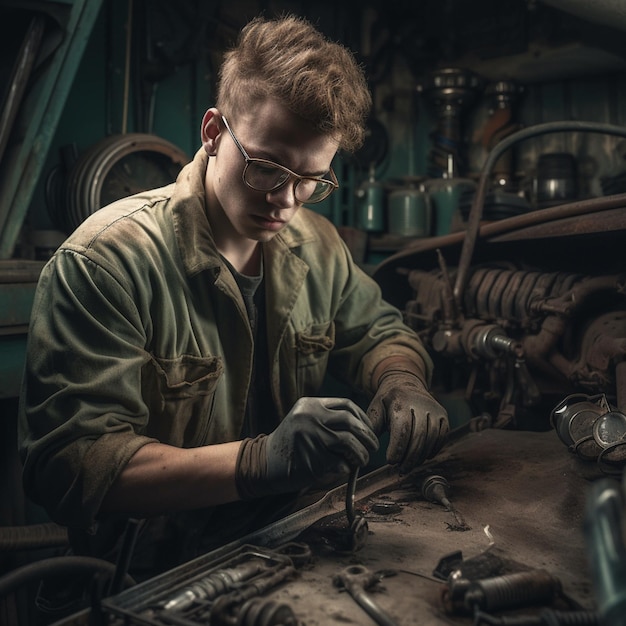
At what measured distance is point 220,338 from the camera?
188 cm

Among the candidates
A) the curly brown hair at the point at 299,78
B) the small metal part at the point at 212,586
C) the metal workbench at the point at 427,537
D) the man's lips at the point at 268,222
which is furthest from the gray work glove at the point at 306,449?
the curly brown hair at the point at 299,78

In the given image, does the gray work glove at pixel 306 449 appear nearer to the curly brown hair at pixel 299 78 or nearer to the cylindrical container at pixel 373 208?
the curly brown hair at pixel 299 78

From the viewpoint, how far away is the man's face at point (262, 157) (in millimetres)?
1604

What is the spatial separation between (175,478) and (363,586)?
464mm

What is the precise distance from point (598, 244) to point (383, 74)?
1940mm

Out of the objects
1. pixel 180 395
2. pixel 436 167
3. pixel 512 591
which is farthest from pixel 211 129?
pixel 436 167

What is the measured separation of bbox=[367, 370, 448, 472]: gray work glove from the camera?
174 cm

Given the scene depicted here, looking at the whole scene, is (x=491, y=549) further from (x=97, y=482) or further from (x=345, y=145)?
(x=345, y=145)

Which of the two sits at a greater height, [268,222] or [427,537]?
[268,222]

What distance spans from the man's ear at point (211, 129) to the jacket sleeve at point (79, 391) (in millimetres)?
→ 429

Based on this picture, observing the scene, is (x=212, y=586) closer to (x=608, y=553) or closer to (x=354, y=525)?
(x=354, y=525)

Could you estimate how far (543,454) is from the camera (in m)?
1.95

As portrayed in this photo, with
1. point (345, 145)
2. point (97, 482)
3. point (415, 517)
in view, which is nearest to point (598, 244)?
point (345, 145)

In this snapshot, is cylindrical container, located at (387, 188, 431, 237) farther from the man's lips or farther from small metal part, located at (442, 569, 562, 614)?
small metal part, located at (442, 569, 562, 614)
